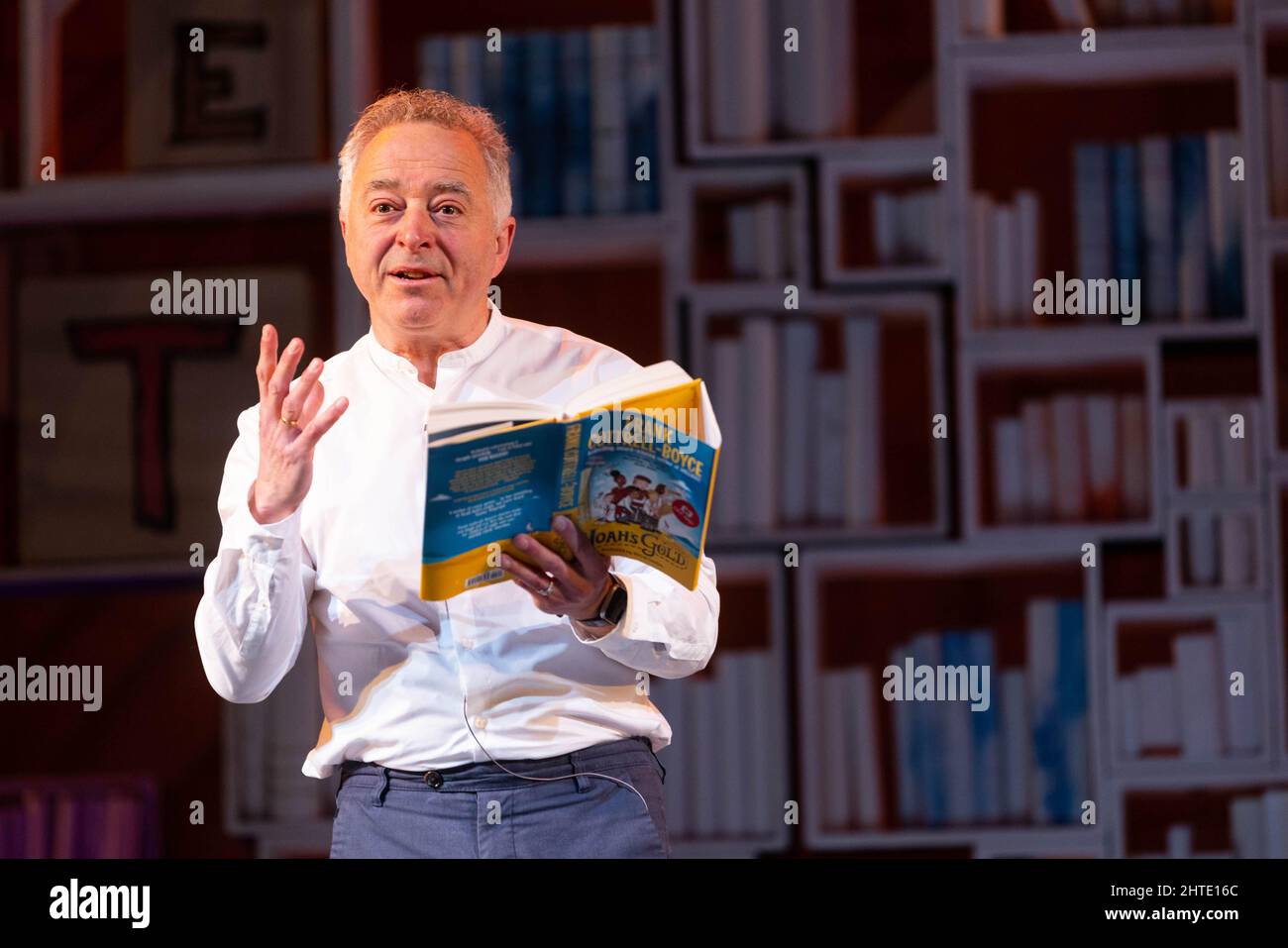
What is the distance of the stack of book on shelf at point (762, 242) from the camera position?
278 centimetres

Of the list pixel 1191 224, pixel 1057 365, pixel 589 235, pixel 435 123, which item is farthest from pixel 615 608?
pixel 1191 224

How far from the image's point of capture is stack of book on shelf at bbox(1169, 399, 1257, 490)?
2693 mm

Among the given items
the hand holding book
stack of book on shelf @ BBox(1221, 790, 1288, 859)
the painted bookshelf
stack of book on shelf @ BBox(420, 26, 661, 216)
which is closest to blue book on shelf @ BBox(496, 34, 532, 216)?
stack of book on shelf @ BBox(420, 26, 661, 216)

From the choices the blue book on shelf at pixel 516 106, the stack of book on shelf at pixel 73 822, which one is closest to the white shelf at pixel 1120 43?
the blue book on shelf at pixel 516 106

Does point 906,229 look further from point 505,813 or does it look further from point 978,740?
point 505,813

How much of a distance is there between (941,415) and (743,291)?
0.44m

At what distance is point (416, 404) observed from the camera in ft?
5.74

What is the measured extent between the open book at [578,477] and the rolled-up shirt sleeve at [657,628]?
4 centimetres

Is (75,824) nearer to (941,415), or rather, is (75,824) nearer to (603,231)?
(603,231)

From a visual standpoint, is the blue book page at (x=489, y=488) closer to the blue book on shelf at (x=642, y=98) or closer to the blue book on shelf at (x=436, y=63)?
the blue book on shelf at (x=642, y=98)

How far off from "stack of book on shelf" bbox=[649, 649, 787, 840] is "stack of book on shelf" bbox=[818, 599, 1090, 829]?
106 millimetres

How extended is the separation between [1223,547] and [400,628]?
170 centimetres

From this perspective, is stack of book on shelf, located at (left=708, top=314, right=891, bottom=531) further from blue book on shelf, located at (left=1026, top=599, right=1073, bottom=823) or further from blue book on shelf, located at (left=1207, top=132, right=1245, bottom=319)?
blue book on shelf, located at (left=1207, top=132, right=1245, bottom=319)

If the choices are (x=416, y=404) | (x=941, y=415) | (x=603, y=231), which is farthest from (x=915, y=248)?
(x=416, y=404)
